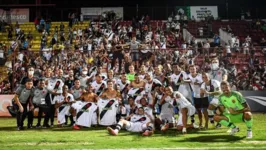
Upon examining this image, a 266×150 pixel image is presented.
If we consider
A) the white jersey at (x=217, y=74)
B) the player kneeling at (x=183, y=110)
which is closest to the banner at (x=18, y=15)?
the white jersey at (x=217, y=74)

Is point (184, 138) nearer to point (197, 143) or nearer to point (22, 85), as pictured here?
point (197, 143)

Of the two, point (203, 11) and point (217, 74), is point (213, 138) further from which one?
point (203, 11)

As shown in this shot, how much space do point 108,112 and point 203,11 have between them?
25.8 meters

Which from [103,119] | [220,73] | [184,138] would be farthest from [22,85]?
[220,73]

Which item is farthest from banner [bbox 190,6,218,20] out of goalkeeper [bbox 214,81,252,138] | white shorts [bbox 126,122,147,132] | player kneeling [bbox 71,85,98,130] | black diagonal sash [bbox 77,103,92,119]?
goalkeeper [bbox 214,81,252,138]

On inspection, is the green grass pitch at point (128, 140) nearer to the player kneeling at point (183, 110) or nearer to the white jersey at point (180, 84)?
the player kneeling at point (183, 110)

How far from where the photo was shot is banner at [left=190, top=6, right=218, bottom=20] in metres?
37.8

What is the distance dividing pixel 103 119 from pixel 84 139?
3393mm

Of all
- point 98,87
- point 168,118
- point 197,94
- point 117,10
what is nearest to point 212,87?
point 197,94

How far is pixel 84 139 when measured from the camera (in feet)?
37.0

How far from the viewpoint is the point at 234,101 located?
11641 millimetres

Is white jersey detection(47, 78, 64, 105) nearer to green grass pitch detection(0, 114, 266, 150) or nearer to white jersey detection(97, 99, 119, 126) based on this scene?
white jersey detection(97, 99, 119, 126)

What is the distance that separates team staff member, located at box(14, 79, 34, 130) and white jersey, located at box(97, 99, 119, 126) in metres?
2.63

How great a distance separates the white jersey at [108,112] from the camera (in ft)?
47.8
